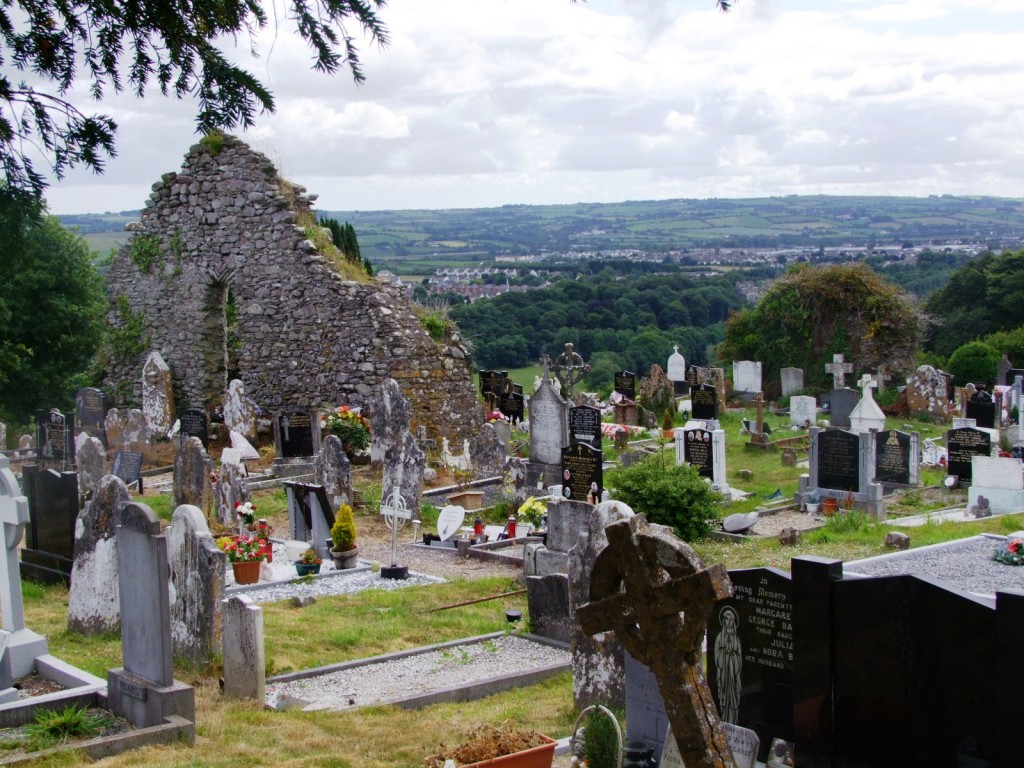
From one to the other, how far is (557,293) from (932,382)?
3350 cm

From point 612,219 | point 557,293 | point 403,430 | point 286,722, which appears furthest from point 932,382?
point 612,219

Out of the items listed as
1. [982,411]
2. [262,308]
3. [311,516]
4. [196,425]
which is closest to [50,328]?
[262,308]

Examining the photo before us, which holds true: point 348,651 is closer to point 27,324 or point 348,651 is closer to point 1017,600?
point 1017,600

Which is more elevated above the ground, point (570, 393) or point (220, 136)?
point (220, 136)

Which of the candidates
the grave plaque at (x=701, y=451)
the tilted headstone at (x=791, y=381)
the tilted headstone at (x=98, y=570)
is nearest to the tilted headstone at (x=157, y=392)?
the grave plaque at (x=701, y=451)

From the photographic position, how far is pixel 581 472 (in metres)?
13.9

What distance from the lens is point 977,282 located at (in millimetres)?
41906

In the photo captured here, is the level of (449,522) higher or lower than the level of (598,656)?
lower

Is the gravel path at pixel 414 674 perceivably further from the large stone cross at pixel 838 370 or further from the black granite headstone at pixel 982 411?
the large stone cross at pixel 838 370

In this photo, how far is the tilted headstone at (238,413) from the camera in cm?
1978

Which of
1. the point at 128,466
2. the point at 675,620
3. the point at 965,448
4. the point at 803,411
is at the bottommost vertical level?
the point at 803,411

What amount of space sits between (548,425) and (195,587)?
8.21m

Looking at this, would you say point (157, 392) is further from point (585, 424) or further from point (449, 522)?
point (449, 522)

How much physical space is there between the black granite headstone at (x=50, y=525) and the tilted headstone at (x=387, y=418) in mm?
5872
